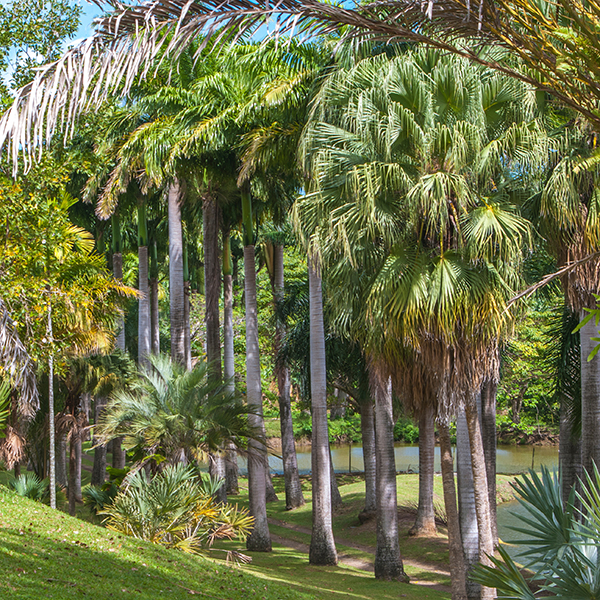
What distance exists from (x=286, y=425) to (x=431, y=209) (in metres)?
17.7

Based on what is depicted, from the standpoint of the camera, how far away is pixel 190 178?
62.8 ft

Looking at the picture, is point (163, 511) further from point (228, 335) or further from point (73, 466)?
point (228, 335)

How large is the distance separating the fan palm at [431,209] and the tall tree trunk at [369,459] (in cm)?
980

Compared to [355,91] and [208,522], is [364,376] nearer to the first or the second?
[208,522]

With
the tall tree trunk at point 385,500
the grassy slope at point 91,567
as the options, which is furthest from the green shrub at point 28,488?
the tall tree trunk at point 385,500

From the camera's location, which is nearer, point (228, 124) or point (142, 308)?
point (228, 124)

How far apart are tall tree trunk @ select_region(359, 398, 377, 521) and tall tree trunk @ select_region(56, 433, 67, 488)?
9901mm

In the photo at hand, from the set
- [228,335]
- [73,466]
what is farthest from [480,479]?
[228,335]

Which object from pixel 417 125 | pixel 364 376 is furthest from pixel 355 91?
pixel 364 376

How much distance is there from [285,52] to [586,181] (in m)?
9.09

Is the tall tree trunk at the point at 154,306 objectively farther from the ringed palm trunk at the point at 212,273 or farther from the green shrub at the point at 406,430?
the green shrub at the point at 406,430

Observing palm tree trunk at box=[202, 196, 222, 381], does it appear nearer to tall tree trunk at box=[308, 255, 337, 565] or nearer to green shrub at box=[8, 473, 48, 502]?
tall tree trunk at box=[308, 255, 337, 565]

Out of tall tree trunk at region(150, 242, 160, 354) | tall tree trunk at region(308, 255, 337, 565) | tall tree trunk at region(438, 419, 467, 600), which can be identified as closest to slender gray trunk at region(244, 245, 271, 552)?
tall tree trunk at region(308, 255, 337, 565)

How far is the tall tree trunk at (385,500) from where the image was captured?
49.2 feet
